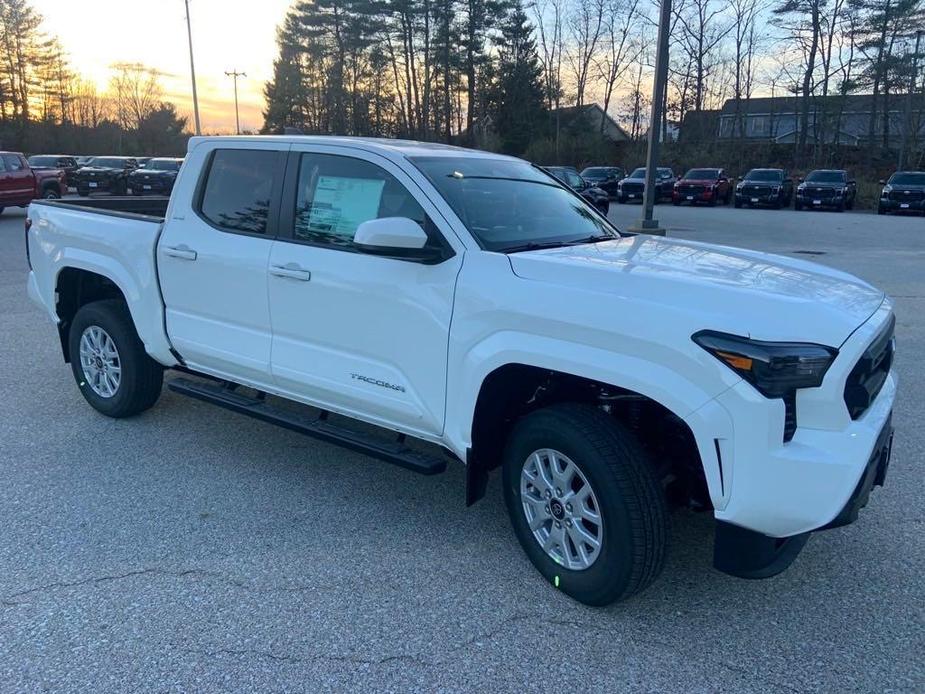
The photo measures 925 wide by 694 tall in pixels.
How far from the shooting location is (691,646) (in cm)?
289

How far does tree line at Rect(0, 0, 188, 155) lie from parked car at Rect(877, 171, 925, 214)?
189ft

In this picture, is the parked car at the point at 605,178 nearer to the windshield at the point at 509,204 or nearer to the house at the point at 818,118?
the house at the point at 818,118

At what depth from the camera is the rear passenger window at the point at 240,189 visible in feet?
13.9

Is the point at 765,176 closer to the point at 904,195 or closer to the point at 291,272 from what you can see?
the point at 904,195

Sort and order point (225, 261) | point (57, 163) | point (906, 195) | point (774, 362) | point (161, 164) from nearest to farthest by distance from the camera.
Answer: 1. point (774, 362)
2. point (225, 261)
3. point (906, 195)
4. point (161, 164)
5. point (57, 163)

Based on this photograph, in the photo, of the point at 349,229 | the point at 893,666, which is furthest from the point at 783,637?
the point at 349,229

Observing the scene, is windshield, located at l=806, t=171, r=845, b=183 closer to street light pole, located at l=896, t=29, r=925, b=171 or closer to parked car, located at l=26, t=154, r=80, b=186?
street light pole, located at l=896, t=29, r=925, b=171

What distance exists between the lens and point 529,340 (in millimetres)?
3074

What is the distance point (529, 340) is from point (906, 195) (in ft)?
99.1

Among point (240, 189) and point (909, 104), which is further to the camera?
point (909, 104)

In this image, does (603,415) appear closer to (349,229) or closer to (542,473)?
(542,473)

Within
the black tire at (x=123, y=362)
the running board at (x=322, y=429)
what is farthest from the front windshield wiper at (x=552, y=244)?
the black tire at (x=123, y=362)

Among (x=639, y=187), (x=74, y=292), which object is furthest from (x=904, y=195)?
(x=74, y=292)

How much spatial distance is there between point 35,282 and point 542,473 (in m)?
4.44
